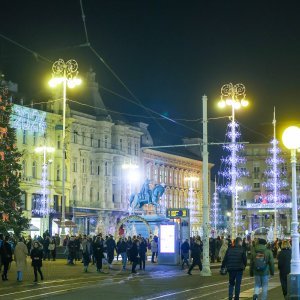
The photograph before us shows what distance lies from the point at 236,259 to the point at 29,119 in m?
60.4

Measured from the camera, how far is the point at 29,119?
76.5 m

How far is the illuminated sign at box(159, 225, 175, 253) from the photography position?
39281 millimetres

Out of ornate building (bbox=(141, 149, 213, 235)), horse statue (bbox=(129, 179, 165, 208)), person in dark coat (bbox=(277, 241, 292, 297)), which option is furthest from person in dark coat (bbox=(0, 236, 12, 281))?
ornate building (bbox=(141, 149, 213, 235))

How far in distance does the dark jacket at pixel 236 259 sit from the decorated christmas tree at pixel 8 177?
92.6ft

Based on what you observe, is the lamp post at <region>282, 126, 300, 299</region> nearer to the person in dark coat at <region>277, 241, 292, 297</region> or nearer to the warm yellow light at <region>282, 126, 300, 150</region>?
the warm yellow light at <region>282, 126, 300, 150</region>

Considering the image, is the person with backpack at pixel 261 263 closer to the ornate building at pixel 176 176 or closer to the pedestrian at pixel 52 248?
the pedestrian at pixel 52 248

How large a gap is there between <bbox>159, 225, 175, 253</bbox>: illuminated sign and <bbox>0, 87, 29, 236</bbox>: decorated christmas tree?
370 inches

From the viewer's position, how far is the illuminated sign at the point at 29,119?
243 feet

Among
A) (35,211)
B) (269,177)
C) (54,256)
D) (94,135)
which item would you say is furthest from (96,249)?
(269,177)

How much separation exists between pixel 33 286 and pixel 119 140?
228 ft

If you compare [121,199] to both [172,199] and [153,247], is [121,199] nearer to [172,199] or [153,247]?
[172,199]

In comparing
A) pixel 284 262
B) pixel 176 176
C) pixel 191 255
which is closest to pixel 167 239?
pixel 191 255

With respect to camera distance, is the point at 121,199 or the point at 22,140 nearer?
the point at 22,140

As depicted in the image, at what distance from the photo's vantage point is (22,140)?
76125 millimetres
